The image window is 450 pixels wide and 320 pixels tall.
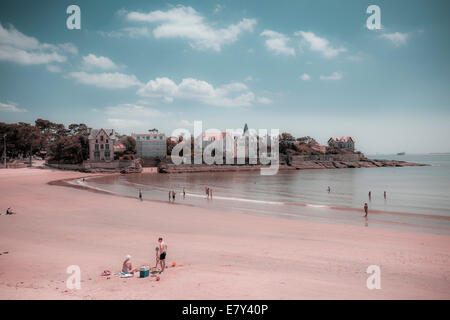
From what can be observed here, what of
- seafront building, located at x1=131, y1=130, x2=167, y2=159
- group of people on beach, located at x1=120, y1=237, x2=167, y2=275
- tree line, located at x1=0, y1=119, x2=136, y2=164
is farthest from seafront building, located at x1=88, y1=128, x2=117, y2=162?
group of people on beach, located at x1=120, y1=237, x2=167, y2=275

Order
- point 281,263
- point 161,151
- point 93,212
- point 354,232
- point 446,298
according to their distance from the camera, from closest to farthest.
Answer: point 446,298, point 281,263, point 354,232, point 93,212, point 161,151

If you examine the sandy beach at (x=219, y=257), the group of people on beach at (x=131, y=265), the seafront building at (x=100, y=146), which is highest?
the seafront building at (x=100, y=146)

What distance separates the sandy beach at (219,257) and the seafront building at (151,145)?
87.7 m

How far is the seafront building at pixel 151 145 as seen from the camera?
110 meters

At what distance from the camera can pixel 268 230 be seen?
1998cm

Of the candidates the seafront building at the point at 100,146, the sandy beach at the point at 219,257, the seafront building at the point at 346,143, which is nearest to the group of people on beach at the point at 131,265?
the sandy beach at the point at 219,257

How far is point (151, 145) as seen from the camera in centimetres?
11112

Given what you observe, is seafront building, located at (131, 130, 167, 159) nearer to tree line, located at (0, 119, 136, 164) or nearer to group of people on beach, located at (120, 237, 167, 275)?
tree line, located at (0, 119, 136, 164)

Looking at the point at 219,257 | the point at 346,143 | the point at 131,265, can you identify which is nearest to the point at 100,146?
the point at 219,257

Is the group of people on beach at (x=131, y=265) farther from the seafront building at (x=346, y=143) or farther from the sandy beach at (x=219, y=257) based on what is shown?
the seafront building at (x=346, y=143)

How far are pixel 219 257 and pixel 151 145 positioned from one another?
103m
